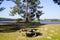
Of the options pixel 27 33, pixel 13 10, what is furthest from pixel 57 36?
pixel 13 10

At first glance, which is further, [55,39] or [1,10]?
[1,10]

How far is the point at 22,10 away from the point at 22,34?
89.6ft

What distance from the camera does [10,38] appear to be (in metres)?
17.3

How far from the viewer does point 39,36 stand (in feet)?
59.6

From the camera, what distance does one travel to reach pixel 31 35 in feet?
61.1

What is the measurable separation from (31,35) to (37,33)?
938mm

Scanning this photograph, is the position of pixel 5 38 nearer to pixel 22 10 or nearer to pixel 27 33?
pixel 27 33

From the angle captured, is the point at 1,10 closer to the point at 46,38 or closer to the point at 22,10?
the point at 22,10

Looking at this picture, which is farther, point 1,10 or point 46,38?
point 1,10

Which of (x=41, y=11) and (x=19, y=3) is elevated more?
(x=19, y=3)

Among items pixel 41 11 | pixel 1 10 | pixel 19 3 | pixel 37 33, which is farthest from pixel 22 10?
pixel 37 33

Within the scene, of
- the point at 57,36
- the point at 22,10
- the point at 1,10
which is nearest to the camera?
the point at 57,36

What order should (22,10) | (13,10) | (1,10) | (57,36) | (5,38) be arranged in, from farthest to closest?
(22,10) < (13,10) < (1,10) < (57,36) < (5,38)

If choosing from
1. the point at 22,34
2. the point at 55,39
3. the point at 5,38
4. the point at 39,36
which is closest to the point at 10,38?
the point at 5,38
